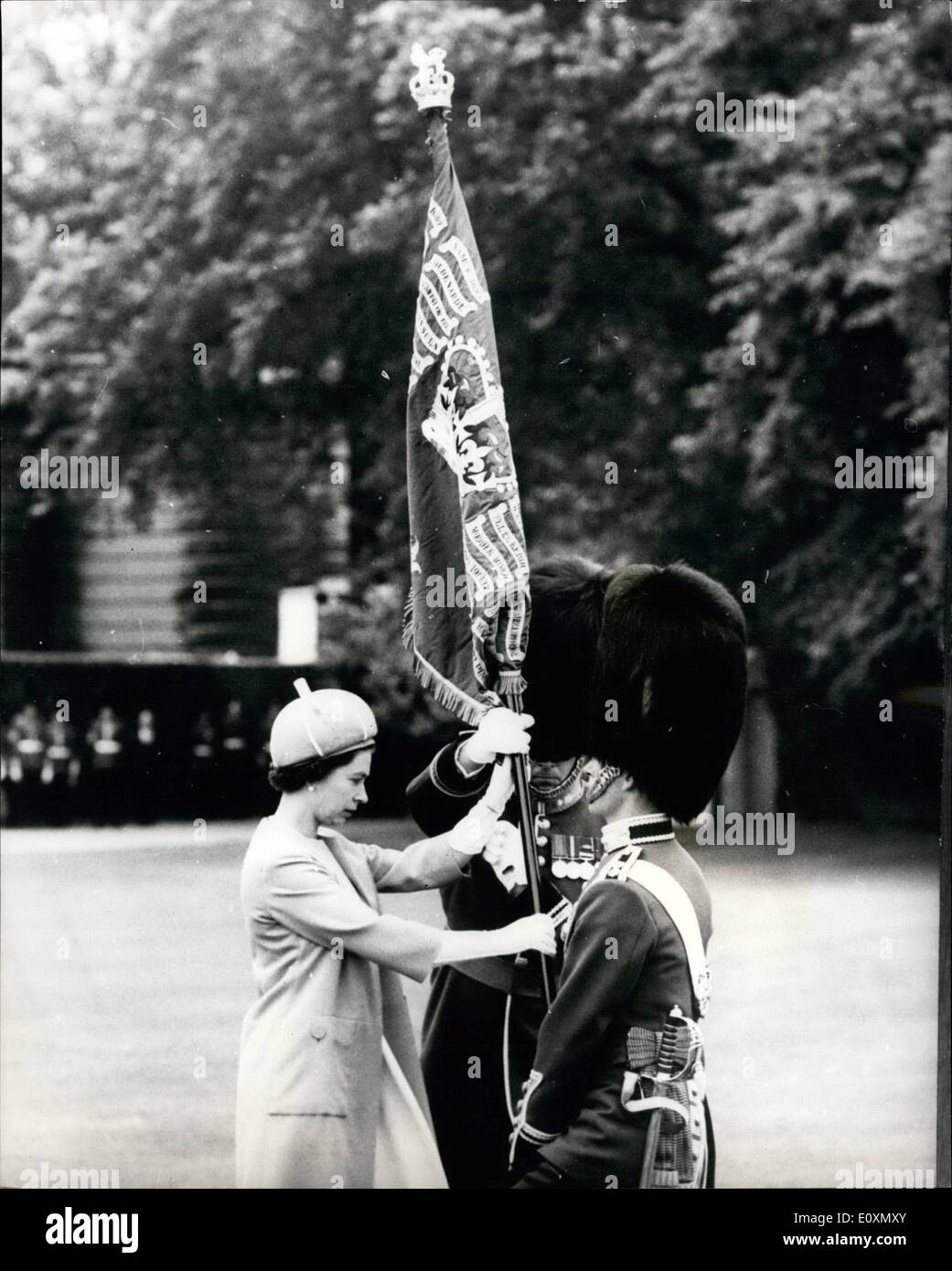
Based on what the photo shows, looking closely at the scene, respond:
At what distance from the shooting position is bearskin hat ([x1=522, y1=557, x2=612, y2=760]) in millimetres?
2965

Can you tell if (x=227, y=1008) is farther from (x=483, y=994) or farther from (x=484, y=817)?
(x=484, y=817)

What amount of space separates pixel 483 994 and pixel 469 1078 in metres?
0.15

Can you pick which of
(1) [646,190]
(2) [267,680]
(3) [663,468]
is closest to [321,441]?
(2) [267,680]

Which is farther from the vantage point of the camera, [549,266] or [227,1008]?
[549,266]

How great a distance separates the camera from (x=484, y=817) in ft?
9.45

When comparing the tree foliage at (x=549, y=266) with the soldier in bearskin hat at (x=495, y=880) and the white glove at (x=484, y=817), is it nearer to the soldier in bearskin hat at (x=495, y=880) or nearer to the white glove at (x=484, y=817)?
the soldier in bearskin hat at (x=495, y=880)

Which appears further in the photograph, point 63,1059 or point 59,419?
point 59,419

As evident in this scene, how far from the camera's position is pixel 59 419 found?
15.5ft

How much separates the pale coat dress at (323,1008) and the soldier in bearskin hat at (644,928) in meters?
0.26

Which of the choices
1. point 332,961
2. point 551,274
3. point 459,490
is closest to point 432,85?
point 459,490
